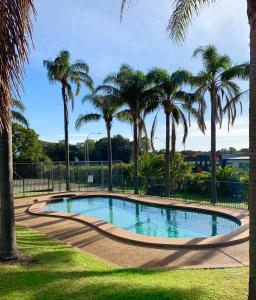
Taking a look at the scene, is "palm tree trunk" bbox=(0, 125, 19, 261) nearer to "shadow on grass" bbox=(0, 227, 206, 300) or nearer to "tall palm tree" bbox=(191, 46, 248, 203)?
"shadow on grass" bbox=(0, 227, 206, 300)

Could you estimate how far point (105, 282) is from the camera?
18.4 ft

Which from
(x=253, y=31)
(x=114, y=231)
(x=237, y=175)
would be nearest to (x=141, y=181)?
(x=237, y=175)

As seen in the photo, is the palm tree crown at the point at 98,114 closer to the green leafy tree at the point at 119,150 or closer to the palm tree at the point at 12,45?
the palm tree at the point at 12,45

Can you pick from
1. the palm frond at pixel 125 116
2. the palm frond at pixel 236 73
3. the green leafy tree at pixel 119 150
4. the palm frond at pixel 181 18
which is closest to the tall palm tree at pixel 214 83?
the palm frond at pixel 236 73

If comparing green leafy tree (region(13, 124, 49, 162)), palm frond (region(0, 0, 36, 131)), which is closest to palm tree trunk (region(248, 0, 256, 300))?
palm frond (region(0, 0, 36, 131))

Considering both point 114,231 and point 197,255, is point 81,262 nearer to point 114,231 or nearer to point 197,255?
point 197,255

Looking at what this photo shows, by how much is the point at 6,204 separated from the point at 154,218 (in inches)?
386

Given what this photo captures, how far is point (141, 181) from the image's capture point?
28.0m

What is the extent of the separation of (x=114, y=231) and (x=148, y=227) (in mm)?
3633

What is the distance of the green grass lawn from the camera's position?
507 cm

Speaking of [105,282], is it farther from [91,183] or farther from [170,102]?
[91,183]

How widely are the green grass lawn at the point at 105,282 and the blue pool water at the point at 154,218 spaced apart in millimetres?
6339

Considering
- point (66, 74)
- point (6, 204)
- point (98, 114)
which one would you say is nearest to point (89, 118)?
point (98, 114)

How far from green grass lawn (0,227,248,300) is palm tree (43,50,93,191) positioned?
726 inches
